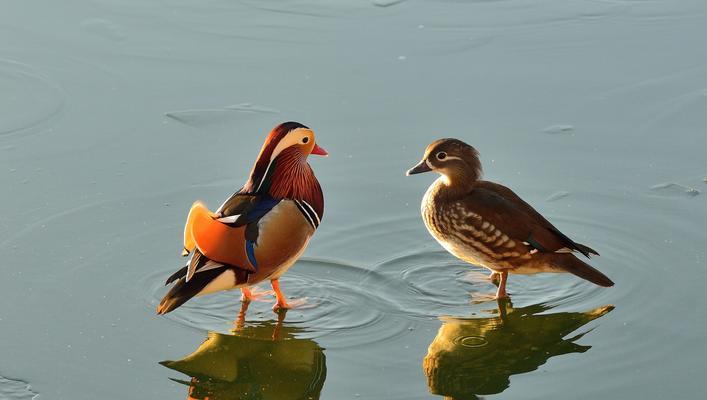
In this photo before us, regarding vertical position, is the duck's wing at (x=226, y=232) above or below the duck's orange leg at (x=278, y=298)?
above

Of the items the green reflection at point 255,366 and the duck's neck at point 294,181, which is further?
the duck's neck at point 294,181

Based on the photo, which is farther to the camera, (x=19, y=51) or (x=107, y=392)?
(x=19, y=51)

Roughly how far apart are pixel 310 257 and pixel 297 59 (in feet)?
7.24

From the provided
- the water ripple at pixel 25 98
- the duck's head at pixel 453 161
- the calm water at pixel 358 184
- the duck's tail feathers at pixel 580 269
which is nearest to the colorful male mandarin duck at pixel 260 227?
the calm water at pixel 358 184

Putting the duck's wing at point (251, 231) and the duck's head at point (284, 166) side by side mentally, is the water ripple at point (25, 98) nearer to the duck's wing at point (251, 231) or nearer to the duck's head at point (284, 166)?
the duck's head at point (284, 166)


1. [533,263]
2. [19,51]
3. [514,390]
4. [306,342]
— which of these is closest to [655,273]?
[533,263]

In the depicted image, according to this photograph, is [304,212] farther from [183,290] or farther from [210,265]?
[183,290]

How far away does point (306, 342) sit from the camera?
5.00m

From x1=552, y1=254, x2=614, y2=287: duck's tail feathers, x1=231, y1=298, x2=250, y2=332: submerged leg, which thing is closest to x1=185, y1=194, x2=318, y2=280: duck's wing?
x1=231, y1=298, x2=250, y2=332: submerged leg

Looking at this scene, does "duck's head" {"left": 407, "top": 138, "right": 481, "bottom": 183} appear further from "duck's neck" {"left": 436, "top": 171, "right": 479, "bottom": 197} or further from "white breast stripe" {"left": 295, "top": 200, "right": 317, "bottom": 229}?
"white breast stripe" {"left": 295, "top": 200, "right": 317, "bottom": 229}

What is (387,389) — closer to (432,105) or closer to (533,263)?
(533,263)

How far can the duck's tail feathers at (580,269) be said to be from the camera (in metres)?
5.31

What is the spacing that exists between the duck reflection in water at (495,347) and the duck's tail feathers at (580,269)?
130 millimetres

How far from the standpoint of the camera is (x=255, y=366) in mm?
4801
